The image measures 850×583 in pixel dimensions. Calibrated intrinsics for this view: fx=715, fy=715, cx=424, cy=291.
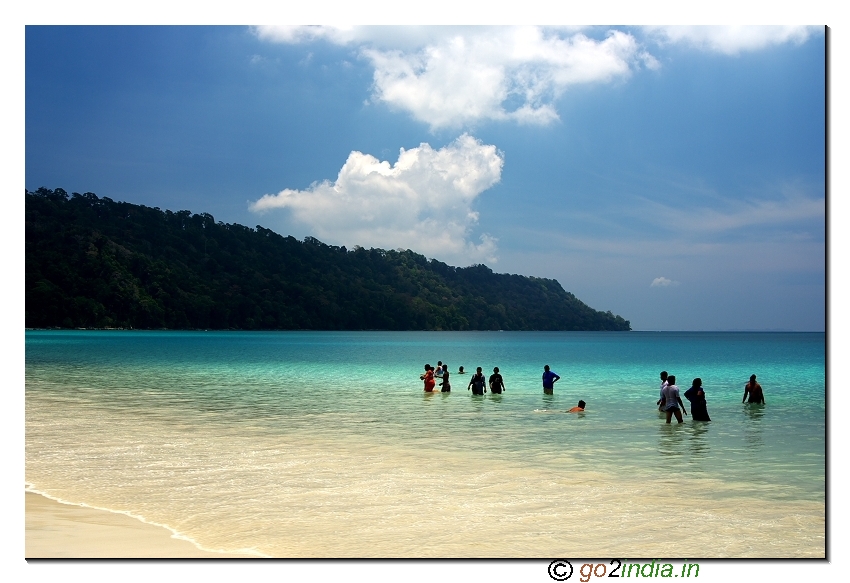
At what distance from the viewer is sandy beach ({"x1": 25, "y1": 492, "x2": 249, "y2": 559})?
7.35 meters

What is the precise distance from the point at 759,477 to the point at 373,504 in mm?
6514

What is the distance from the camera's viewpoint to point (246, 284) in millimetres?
96500

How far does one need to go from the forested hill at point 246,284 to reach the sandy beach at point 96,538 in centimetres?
3270

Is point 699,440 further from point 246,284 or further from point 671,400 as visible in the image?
point 246,284

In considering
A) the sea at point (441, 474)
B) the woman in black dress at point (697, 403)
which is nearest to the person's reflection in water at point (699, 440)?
the sea at point (441, 474)

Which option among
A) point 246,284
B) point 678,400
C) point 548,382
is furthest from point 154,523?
point 246,284

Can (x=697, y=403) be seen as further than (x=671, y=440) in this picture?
Yes

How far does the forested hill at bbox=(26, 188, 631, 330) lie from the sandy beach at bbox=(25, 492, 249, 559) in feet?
107

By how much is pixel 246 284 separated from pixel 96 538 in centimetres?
9123

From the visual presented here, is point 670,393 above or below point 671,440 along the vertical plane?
above

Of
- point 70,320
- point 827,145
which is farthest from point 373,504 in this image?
point 70,320

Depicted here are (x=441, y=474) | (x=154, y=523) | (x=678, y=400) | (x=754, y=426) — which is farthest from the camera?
(x=754, y=426)

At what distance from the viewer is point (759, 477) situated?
38.3 ft

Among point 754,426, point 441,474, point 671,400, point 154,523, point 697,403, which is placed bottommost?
point 754,426
